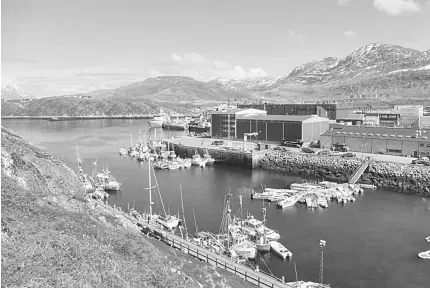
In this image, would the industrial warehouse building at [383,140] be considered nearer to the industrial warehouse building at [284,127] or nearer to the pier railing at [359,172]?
the industrial warehouse building at [284,127]

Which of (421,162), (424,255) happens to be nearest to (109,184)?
(424,255)

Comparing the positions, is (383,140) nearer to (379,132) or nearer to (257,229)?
(379,132)

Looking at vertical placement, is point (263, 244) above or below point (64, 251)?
below

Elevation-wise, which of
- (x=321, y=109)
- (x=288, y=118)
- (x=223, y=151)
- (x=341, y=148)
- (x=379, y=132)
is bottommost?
(x=223, y=151)

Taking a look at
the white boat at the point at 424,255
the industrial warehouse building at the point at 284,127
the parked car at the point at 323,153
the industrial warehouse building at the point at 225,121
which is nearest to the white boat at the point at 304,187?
the parked car at the point at 323,153

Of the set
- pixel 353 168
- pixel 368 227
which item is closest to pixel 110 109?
pixel 353 168

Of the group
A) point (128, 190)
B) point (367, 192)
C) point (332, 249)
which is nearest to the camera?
point (332, 249)

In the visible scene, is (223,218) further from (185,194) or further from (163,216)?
(185,194)

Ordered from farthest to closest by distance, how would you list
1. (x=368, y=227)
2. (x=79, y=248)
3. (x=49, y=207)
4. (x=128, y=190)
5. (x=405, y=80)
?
1. (x=405, y=80)
2. (x=128, y=190)
3. (x=368, y=227)
4. (x=49, y=207)
5. (x=79, y=248)
